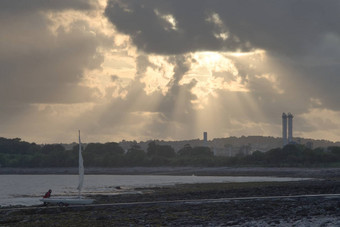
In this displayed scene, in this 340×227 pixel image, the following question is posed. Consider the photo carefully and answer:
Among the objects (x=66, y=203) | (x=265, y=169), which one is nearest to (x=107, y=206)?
(x=66, y=203)

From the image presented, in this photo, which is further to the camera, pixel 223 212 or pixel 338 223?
pixel 223 212

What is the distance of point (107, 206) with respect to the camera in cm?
5072

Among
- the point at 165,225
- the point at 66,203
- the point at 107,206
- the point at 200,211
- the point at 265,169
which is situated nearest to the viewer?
the point at 165,225

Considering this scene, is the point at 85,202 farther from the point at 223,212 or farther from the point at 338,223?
the point at 338,223

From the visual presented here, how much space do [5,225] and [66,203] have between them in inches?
656

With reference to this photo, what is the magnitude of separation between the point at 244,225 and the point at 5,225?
717 inches

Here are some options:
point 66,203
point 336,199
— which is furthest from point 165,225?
point 66,203

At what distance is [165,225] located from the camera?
38625mm

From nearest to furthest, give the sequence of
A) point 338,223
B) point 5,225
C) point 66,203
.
A: point 338,223, point 5,225, point 66,203

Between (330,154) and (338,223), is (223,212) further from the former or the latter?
(330,154)

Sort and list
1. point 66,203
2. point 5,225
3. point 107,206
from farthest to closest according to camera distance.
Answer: point 66,203, point 107,206, point 5,225

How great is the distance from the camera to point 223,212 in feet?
142

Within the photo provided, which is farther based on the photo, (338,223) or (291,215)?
(291,215)

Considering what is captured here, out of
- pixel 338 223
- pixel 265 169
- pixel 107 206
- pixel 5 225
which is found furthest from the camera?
pixel 265 169
